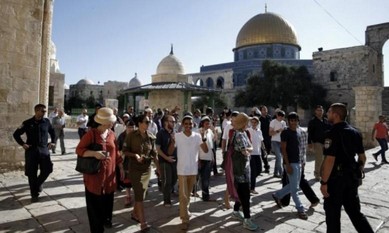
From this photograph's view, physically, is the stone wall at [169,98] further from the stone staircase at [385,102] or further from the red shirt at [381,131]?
the stone staircase at [385,102]

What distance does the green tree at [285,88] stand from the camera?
90.7 feet

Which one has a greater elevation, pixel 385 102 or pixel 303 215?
pixel 385 102

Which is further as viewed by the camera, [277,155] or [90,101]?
[90,101]

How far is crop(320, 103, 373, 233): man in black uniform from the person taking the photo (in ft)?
9.15

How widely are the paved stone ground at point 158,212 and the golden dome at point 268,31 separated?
109ft

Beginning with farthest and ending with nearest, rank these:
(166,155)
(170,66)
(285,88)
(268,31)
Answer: (268,31)
(285,88)
(170,66)
(166,155)

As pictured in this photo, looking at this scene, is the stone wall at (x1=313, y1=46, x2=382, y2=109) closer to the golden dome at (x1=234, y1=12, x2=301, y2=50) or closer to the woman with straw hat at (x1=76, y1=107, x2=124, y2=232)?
the golden dome at (x1=234, y1=12, x2=301, y2=50)

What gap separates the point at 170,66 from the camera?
70.5 ft

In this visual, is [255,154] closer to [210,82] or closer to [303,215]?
[303,215]

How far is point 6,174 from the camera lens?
234 inches

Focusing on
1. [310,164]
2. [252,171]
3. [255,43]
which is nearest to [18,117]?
[252,171]

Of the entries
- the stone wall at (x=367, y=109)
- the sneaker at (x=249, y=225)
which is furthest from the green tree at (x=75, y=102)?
the sneaker at (x=249, y=225)

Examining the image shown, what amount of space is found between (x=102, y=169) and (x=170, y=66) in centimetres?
1910

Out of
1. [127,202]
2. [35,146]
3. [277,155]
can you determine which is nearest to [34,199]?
[35,146]
